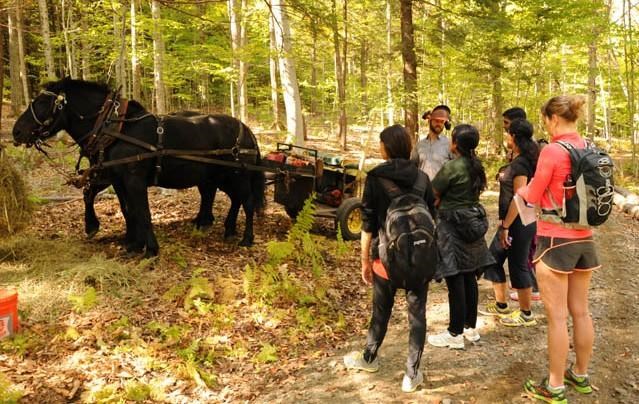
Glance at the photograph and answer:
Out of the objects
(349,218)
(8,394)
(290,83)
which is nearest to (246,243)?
(349,218)

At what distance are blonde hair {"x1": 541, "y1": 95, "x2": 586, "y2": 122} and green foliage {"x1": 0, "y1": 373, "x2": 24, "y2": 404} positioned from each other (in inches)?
174

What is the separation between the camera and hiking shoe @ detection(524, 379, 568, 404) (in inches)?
133

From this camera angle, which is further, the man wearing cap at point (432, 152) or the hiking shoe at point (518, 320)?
the man wearing cap at point (432, 152)

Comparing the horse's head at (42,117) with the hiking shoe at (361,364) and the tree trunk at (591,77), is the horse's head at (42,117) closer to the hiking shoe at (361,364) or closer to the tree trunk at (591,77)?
the hiking shoe at (361,364)

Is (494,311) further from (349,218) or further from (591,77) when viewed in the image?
(591,77)

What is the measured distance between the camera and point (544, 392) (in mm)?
3479

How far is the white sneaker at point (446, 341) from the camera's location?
14.4 feet

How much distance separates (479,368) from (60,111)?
5.49m

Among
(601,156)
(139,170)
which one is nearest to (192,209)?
(139,170)

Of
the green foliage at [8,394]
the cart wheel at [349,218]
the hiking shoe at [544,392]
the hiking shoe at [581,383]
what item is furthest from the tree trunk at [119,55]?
the hiking shoe at [581,383]

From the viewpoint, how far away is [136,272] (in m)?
5.35

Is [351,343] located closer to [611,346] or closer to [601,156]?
[611,346]

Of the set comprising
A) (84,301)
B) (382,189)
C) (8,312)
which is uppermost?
(382,189)

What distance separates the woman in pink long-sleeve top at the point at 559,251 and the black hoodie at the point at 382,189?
82cm
